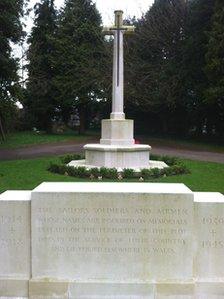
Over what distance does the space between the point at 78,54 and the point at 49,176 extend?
87.8 feet

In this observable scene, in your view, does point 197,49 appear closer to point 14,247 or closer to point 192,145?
point 192,145

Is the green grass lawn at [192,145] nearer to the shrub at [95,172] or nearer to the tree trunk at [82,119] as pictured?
the tree trunk at [82,119]

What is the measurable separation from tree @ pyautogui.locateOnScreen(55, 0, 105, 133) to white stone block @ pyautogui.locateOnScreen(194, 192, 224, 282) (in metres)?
34.2

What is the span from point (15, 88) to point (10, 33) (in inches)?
134

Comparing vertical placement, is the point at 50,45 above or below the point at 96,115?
above

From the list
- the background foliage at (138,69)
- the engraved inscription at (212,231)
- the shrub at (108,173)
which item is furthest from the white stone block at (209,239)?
the background foliage at (138,69)

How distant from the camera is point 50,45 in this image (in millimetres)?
41156

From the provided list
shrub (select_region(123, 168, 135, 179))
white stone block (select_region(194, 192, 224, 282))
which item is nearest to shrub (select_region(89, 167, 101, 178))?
shrub (select_region(123, 168, 135, 179))

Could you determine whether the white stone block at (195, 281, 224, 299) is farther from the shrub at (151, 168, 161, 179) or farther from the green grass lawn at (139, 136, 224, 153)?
the green grass lawn at (139, 136, 224, 153)

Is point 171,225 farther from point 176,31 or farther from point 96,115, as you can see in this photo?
point 96,115

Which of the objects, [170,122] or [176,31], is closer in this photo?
[176,31]

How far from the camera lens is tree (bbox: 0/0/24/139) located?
86.4 ft

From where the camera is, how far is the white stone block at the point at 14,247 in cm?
454

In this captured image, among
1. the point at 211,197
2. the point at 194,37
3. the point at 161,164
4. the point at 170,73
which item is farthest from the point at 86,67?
the point at 211,197
